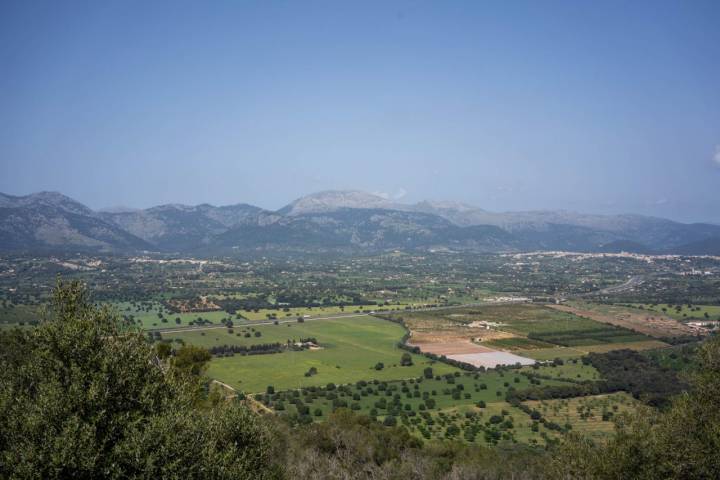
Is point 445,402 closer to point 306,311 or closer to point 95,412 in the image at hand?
point 95,412

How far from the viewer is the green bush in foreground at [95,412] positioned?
12594 millimetres

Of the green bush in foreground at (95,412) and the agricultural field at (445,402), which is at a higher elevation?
the green bush in foreground at (95,412)

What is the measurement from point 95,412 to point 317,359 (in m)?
58.8

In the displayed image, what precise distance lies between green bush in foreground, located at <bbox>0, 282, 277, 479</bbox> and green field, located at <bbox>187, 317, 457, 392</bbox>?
134ft

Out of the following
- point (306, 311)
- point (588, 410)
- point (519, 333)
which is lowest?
point (306, 311)

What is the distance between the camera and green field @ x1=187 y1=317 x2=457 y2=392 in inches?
2395

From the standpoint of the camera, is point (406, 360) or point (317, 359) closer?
point (406, 360)

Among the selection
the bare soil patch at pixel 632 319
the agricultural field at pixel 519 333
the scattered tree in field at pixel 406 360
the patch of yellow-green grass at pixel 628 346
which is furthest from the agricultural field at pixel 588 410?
the bare soil patch at pixel 632 319

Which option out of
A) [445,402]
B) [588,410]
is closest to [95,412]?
[445,402]

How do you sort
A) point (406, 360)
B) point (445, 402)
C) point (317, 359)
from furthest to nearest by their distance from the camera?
1. point (317, 359)
2. point (406, 360)
3. point (445, 402)

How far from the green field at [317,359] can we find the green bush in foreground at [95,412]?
134 feet

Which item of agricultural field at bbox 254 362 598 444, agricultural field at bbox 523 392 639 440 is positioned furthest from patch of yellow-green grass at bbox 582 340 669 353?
agricultural field at bbox 523 392 639 440

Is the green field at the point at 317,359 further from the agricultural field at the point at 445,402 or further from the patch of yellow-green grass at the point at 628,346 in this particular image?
the patch of yellow-green grass at the point at 628,346

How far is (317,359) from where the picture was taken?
71.6 m
